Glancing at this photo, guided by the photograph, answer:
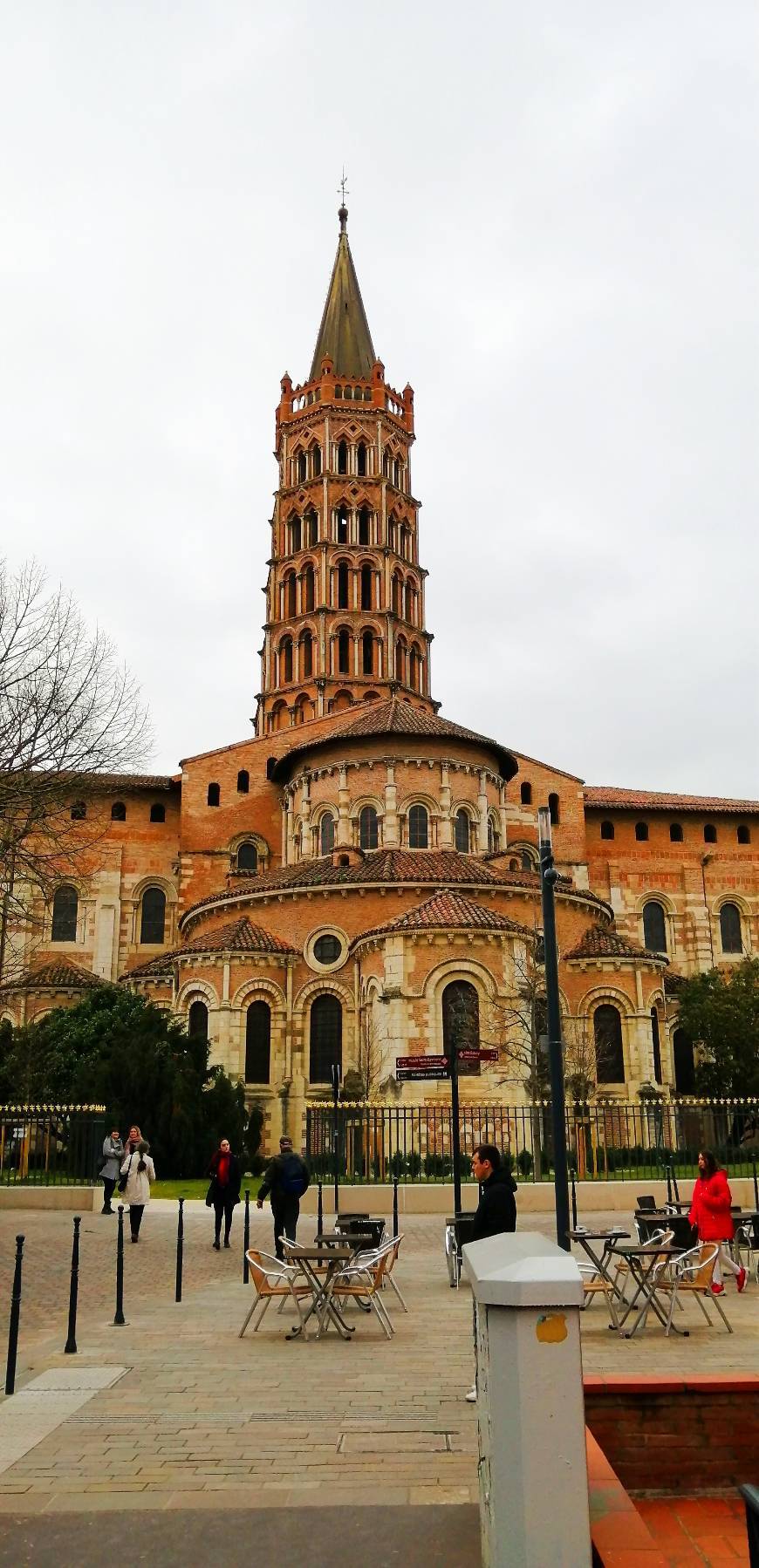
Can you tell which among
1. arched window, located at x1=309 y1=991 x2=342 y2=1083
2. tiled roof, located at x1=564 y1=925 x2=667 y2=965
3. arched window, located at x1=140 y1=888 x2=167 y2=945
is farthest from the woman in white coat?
arched window, located at x1=140 y1=888 x2=167 y2=945

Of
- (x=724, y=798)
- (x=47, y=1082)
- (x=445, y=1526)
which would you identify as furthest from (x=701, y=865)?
(x=445, y=1526)

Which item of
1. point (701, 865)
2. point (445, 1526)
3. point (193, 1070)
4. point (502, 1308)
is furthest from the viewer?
point (701, 865)

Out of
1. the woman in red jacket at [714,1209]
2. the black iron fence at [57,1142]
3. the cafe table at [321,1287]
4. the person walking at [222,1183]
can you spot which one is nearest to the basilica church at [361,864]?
the black iron fence at [57,1142]

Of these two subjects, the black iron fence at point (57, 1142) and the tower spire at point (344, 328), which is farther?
the tower spire at point (344, 328)

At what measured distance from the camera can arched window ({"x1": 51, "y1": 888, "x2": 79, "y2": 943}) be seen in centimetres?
5062

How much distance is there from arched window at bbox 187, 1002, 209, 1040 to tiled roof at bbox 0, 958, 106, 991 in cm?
720

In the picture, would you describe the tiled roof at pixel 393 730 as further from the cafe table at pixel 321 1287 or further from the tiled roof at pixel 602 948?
the cafe table at pixel 321 1287

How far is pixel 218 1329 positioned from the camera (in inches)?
472

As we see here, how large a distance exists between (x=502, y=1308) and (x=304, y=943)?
33.6 metres

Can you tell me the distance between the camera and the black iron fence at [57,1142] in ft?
82.7

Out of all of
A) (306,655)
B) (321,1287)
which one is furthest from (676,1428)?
(306,655)

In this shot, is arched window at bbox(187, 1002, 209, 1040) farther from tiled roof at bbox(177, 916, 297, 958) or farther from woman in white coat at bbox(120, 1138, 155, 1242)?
woman in white coat at bbox(120, 1138, 155, 1242)

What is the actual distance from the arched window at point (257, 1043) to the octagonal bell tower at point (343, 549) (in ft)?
75.3

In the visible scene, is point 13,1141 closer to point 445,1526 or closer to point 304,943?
point 304,943
